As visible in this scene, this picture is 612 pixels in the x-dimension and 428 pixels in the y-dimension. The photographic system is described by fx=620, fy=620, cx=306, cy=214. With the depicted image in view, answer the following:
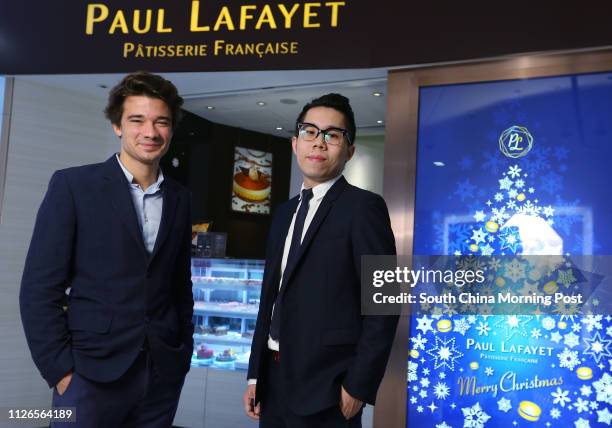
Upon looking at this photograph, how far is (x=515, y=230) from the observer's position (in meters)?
3.90

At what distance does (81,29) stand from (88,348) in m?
3.47

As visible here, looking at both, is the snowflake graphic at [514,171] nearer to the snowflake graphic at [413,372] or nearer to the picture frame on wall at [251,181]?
the snowflake graphic at [413,372]

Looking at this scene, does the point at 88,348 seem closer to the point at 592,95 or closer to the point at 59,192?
the point at 59,192

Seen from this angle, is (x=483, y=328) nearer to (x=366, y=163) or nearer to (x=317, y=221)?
(x=317, y=221)

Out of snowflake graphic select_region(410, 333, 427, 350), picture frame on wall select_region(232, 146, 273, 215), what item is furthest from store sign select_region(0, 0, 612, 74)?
picture frame on wall select_region(232, 146, 273, 215)

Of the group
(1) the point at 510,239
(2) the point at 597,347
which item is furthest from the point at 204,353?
(2) the point at 597,347

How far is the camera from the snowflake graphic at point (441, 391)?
3979mm

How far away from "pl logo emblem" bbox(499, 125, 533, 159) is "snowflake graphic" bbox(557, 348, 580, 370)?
123 centimetres

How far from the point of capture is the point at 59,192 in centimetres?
187

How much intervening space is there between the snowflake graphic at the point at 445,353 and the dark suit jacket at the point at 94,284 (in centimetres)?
245

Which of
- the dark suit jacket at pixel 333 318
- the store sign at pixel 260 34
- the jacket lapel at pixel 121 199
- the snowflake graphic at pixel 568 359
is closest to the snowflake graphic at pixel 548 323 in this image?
the snowflake graphic at pixel 568 359

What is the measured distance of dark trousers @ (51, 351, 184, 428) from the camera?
180 cm

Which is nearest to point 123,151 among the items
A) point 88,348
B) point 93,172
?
point 93,172

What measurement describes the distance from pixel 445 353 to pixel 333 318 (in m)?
2.33
